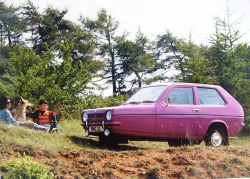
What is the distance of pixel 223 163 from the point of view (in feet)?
20.8

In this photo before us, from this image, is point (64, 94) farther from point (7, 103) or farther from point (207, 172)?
point (207, 172)

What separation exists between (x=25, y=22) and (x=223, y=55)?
9984 mm

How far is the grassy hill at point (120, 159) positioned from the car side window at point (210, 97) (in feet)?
4.21

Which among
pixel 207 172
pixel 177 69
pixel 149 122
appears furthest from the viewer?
pixel 177 69

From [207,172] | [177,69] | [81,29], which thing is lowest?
[207,172]

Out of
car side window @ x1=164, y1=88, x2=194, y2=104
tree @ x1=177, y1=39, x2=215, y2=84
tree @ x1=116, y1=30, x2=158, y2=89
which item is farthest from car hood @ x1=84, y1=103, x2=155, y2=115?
tree @ x1=116, y1=30, x2=158, y2=89

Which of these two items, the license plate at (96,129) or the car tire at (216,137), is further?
the car tire at (216,137)

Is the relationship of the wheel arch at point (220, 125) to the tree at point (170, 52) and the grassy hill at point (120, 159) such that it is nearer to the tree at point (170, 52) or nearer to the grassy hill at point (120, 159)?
the grassy hill at point (120, 159)

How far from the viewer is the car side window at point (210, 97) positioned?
788cm

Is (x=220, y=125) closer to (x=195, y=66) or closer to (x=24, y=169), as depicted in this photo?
(x=24, y=169)

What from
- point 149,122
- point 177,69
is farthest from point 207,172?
point 177,69

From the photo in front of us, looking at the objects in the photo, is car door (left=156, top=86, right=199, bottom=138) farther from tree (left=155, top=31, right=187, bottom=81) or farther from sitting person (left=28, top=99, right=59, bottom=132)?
tree (left=155, top=31, right=187, bottom=81)

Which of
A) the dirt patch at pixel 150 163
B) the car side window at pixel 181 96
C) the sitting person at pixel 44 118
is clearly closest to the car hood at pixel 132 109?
the car side window at pixel 181 96

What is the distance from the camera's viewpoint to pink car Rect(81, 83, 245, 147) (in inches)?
267
